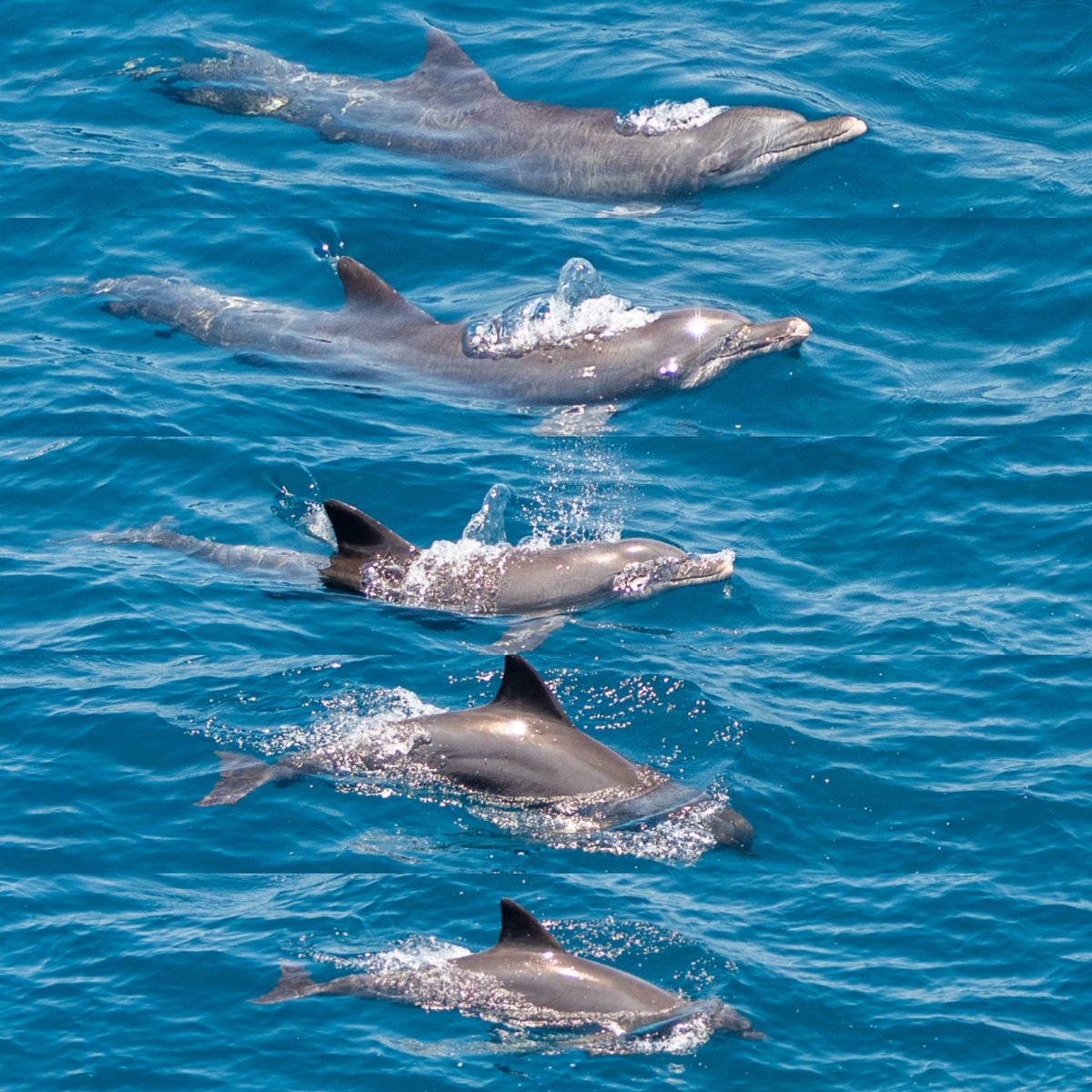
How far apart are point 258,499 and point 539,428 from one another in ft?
10.3

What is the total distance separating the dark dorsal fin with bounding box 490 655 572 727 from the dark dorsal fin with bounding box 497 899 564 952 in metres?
2.55

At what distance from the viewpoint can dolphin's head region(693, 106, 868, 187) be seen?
24.8 metres

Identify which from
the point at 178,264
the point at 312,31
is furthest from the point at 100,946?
the point at 312,31

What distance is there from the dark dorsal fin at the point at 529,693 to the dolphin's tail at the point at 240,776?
72.9 inches

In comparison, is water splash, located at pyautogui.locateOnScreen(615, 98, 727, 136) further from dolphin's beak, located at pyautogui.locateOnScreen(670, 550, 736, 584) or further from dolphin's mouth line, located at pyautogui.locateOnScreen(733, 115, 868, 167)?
dolphin's beak, located at pyautogui.locateOnScreen(670, 550, 736, 584)

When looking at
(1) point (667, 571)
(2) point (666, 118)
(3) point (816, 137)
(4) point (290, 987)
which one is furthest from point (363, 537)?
(3) point (816, 137)

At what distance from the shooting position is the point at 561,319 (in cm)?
2191

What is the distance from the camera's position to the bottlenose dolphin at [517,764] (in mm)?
15055

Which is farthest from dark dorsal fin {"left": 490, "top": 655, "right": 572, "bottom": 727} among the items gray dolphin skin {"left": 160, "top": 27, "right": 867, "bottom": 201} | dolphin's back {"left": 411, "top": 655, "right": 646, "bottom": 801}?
gray dolphin skin {"left": 160, "top": 27, "right": 867, "bottom": 201}

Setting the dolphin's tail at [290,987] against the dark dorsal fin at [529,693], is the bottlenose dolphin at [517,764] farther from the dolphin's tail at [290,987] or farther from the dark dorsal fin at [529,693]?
the dolphin's tail at [290,987]

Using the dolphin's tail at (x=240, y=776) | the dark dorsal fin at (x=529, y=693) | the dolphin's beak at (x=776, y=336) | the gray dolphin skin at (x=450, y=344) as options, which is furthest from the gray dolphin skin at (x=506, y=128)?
the dolphin's tail at (x=240, y=776)

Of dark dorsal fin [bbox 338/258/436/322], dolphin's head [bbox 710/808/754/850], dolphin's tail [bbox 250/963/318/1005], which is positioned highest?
dark dorsal fin [bbox 338/258/436/322]

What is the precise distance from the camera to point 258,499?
1973 cm

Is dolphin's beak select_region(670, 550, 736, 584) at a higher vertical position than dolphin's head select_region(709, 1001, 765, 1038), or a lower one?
higher
